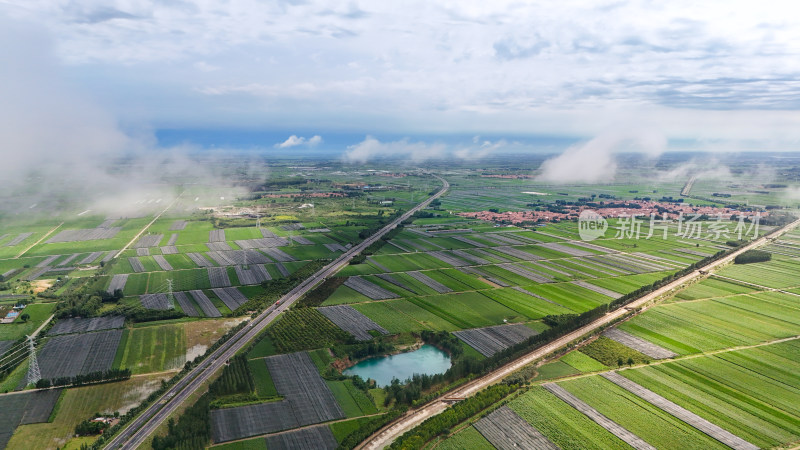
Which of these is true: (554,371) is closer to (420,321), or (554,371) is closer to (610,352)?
(610,352)

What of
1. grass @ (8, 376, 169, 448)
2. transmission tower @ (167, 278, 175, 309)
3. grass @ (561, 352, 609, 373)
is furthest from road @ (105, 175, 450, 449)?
grass @ (561, 352, 609, 373)

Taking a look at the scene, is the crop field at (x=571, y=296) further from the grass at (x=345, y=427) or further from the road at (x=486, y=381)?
the grass at (x=345, y=427)

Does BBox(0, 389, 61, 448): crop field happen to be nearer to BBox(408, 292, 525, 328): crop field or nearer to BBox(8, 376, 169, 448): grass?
BBox(8, 376, 169, 448): grass

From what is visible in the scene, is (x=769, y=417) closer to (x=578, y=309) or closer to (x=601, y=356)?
(x=601, y=356)

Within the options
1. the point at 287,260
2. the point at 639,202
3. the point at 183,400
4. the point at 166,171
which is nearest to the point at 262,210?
the point at 287,260

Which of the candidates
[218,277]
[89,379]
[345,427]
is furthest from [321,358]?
[218,277]

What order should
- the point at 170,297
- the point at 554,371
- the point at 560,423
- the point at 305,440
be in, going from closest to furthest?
the point at 305,440 → the point at 560,423 → the point at 554,371 → the point at 170,297

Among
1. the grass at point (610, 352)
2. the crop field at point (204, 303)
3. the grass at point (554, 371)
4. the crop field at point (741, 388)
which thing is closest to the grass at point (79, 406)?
the crop field at point (204, 303)

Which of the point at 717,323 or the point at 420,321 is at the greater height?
the point at 717,323
